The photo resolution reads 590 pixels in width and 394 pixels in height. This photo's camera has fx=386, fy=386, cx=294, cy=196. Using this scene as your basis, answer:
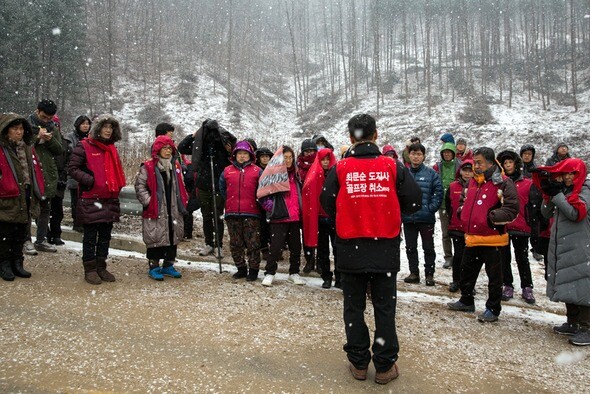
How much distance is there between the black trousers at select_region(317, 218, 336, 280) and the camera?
17.7 ft

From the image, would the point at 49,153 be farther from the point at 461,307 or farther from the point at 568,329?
the point at 568,329

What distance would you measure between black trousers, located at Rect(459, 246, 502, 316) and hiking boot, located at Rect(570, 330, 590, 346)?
2.32 feet

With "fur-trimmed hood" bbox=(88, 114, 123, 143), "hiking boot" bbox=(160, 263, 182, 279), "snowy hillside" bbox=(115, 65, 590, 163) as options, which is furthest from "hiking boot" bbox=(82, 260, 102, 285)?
"snowy hillside" bbox=(115, 65, 590, 163)

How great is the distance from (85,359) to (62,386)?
0.37 metres

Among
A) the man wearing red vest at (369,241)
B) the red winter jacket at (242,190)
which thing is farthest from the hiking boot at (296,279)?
the man wearing red vest at (369,241)

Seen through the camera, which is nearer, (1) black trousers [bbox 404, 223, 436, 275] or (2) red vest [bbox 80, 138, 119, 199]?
(2) red vest [bbox 80, 138, 119, 199]

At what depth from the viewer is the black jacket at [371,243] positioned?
2986 millimetres

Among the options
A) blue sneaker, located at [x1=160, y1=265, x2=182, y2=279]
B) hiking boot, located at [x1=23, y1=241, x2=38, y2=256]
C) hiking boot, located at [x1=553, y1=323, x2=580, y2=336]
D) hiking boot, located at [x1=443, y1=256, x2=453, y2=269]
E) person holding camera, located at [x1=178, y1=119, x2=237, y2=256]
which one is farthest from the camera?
hiking boot, located at [x1=443, y1=256, x2=453, y2=269]

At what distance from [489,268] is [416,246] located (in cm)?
158

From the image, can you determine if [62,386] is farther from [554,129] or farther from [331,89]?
[331,89]

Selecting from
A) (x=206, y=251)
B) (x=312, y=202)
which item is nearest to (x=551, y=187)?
(x=312, y=202)

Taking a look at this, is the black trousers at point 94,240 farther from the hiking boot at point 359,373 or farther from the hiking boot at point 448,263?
the hiking boot at point 448,263

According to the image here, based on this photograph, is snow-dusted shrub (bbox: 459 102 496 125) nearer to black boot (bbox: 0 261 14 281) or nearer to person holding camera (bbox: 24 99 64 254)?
person holding camera (bbox: 24 99 64 254)

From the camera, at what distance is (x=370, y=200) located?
3.04 m
